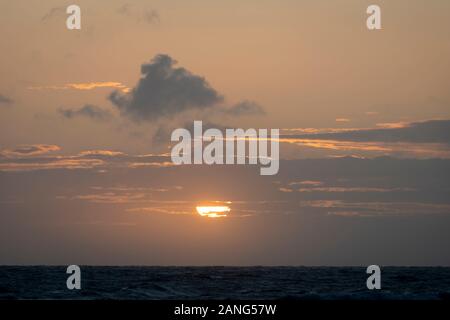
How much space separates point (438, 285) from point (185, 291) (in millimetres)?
23729

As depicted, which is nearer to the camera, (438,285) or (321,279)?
(438,285)
